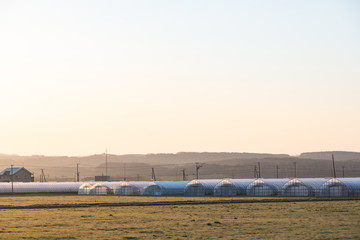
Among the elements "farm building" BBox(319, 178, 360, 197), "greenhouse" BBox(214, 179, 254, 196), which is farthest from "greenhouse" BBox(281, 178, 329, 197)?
"greenhouse" BBox(214, 179, 254, 196)

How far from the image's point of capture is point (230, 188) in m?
119

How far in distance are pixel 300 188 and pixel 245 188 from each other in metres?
11.7

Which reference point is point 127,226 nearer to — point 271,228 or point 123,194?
point 271,228

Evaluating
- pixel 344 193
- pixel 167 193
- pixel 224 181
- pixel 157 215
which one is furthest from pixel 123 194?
pixel 157 215

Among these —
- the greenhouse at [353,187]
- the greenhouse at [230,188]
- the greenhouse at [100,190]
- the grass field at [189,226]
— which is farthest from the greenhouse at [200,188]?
the grass field at [189,226]

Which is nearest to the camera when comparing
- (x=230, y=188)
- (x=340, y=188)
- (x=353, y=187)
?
(x=353, y=187)

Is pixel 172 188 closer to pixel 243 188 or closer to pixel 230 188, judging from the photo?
pixel 230 188

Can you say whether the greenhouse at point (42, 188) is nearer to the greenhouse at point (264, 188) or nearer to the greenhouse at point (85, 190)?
the greenhouse at point (85, 190)

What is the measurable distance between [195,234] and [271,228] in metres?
6.59

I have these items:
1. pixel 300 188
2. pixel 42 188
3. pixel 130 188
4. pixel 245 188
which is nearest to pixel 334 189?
pixel 300 188

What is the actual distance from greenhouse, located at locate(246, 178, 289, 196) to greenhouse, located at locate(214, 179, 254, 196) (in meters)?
2.07

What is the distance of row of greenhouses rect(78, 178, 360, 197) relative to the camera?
10994 centimetres

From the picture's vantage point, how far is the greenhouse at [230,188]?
11848 cm

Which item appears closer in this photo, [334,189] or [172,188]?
[334,189]
